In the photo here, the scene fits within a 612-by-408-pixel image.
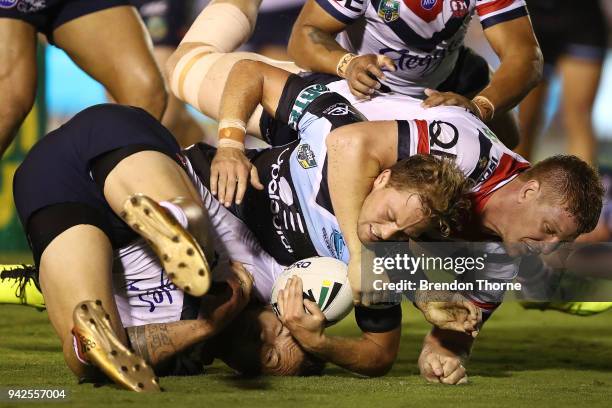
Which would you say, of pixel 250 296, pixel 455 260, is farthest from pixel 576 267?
A: pixel 250 296

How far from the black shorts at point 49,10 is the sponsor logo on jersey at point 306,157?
4.71ft

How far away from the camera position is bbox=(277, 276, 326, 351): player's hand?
11.6 feet

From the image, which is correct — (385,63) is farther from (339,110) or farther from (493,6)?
(493,6)

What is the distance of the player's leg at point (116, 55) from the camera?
4910 millimetres

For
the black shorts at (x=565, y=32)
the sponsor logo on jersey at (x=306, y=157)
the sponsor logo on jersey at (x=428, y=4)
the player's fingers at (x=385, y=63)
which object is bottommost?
the black shorts at (x=565, y=32)

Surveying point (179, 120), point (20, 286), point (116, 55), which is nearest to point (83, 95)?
point (179, 120)

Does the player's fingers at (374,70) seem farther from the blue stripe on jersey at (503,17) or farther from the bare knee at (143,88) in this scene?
the bare knee at (143,88)

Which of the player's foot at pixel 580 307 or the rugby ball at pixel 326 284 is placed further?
the player's foot at pixel 580 307

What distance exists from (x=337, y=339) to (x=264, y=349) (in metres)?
0.29

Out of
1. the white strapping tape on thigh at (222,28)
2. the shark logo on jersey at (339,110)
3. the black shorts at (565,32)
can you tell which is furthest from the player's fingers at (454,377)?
the black shorts at (565,32)

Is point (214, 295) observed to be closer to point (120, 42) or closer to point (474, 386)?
point (474, 386)

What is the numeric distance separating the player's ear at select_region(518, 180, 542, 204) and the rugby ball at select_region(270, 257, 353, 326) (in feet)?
2.07

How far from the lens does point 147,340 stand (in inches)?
141

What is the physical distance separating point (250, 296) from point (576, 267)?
53.9 inches
